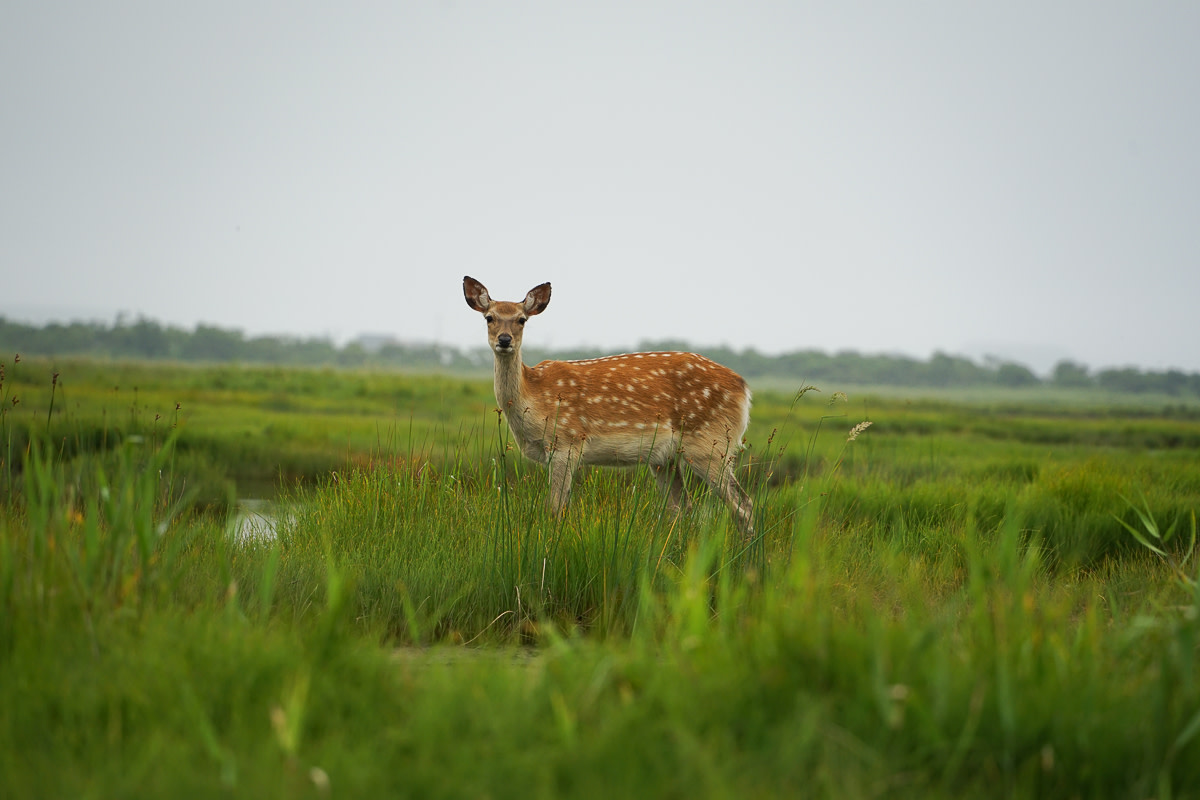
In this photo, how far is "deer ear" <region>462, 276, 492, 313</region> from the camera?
732 cm

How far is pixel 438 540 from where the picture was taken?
18.3 feet

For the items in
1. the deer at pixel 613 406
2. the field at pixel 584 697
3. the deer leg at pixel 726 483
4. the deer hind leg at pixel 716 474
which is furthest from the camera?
the deer at pixel 613 406

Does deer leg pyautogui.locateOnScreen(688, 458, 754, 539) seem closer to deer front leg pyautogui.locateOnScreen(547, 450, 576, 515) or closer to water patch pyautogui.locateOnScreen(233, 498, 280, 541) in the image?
deer front leg pyautogui.locateOnScreen(547, 450, 576, 515)

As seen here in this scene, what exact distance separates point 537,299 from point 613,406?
112 cm

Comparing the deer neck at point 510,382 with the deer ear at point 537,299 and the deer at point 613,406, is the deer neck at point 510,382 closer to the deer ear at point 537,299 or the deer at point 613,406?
the deer at point 613,406

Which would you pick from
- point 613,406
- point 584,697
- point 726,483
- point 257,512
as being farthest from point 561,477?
point 584,697

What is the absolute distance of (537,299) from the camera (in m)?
7.37

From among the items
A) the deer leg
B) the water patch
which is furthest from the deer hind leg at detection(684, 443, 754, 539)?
the water patch

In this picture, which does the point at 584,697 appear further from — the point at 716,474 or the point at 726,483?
the point at 716,474

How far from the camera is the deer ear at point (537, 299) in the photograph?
24.1ft

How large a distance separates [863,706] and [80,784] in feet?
6.96

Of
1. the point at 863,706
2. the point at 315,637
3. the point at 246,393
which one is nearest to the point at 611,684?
the point at 863,706

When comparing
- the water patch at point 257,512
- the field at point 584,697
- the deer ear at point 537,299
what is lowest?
the water patch at point 257,512

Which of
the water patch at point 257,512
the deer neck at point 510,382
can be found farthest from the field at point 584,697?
the water patch at point 257,512
